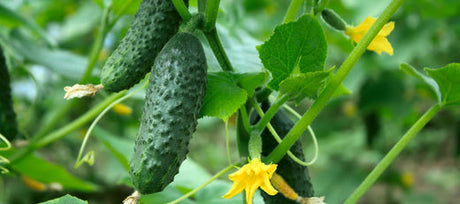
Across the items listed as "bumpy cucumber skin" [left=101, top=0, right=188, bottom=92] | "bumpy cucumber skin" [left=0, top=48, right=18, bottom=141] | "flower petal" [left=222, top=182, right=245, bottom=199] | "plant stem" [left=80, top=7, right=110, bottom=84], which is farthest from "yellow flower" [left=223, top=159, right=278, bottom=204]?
"plant stem" [left=80, top=7, right=110, bottom=84]

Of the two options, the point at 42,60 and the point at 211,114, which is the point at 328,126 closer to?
the point at 42,60

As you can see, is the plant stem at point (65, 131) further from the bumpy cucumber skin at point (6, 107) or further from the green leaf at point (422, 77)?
the green leaf at point (422, 77)

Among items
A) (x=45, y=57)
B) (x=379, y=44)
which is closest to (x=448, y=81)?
(x=379, y=44)

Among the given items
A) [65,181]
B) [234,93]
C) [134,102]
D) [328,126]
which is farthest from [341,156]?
[234,93]

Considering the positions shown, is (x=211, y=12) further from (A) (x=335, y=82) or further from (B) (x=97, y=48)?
(B) (x=97, y=48)

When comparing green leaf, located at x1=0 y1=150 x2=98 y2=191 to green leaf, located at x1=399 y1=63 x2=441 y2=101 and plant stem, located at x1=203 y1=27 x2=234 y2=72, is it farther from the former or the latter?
green leaf, located at x1=399 y1=63 x2=441 y2=101

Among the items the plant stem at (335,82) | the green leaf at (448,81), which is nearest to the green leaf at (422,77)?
the green leaf at (448,81)
